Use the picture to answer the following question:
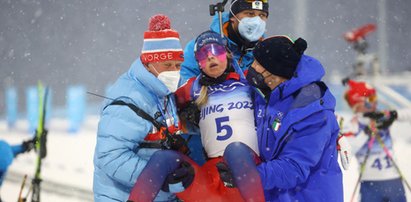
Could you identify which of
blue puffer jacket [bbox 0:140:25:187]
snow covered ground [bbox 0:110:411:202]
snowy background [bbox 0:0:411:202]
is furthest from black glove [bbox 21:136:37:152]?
snowy background [bbox 0:0:411:202]

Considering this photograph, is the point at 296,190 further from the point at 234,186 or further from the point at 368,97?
the point at 368,97

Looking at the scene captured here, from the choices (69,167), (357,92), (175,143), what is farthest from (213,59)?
(69,167)

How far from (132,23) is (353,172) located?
1115 centimetres

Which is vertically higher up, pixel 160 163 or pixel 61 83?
pixel 160 163

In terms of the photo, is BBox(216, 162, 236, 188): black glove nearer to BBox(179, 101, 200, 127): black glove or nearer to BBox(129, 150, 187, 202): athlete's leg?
BBox(129, 150, 187, 202): athlete's leg

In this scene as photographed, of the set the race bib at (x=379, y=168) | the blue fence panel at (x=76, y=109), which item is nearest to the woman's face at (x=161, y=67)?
the race bib at (x=379, y=168)

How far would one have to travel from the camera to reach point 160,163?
2.96m

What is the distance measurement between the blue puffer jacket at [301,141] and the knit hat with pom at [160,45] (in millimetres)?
677

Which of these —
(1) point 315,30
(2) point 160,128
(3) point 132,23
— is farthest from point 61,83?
(2) point 160,128

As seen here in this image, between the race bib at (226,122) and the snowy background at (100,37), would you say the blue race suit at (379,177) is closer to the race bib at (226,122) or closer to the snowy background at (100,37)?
the race bib at (226,122)

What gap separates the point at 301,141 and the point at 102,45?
2038cm

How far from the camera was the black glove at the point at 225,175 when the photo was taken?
2.96m

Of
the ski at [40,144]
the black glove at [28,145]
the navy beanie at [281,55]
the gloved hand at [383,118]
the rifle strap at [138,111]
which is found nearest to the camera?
the navy beanie at [281,55]

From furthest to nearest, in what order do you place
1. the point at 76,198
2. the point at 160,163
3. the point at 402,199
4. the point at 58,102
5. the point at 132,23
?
the point at 58,102 → the point at 132,23 → the point at 76,198 → the point at 402,199 → the point at 160,163
